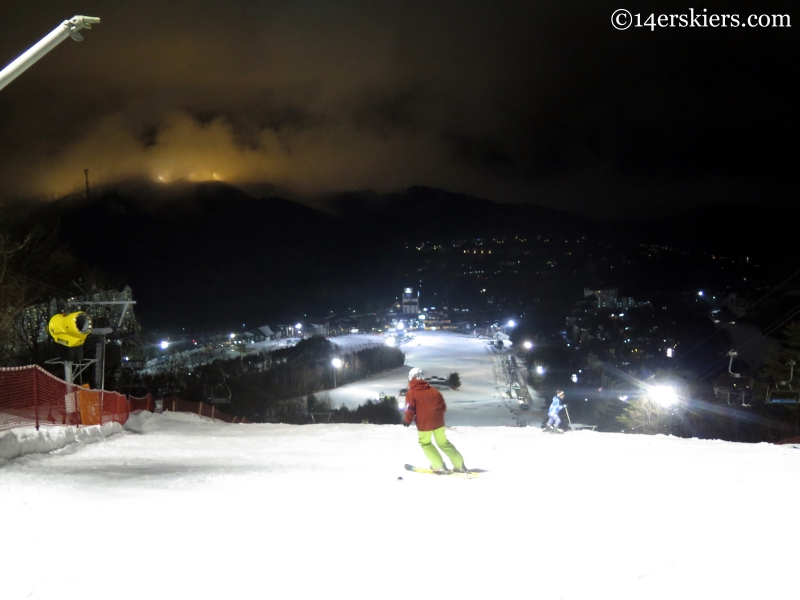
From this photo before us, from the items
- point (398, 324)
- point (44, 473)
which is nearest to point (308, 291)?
point (398, 324)

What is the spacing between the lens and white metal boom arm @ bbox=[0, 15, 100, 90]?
23.7 ft

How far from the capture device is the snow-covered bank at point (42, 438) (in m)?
9.91

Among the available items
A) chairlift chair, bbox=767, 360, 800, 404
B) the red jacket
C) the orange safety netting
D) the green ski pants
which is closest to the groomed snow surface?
the green ski pants

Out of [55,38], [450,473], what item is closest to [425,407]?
[450,473]

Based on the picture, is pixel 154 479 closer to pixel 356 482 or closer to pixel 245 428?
pixel 356 482

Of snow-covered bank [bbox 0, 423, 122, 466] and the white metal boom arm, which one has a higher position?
the white metal boom arm

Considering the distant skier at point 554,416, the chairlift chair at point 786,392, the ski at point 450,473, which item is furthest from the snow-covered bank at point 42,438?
the chairlift chair at point 786,392

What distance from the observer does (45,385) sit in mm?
14469

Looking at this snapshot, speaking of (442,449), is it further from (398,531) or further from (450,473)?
(398,531)

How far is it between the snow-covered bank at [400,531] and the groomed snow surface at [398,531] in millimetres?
18

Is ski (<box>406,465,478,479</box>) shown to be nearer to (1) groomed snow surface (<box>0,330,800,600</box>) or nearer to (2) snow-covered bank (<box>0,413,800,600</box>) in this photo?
(1) groomed snow surface (<box>0,330,800,600</box>)

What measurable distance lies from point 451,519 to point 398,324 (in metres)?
183

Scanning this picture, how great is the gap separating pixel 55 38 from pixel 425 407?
6057 millimetres

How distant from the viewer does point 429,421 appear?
28.7ft
